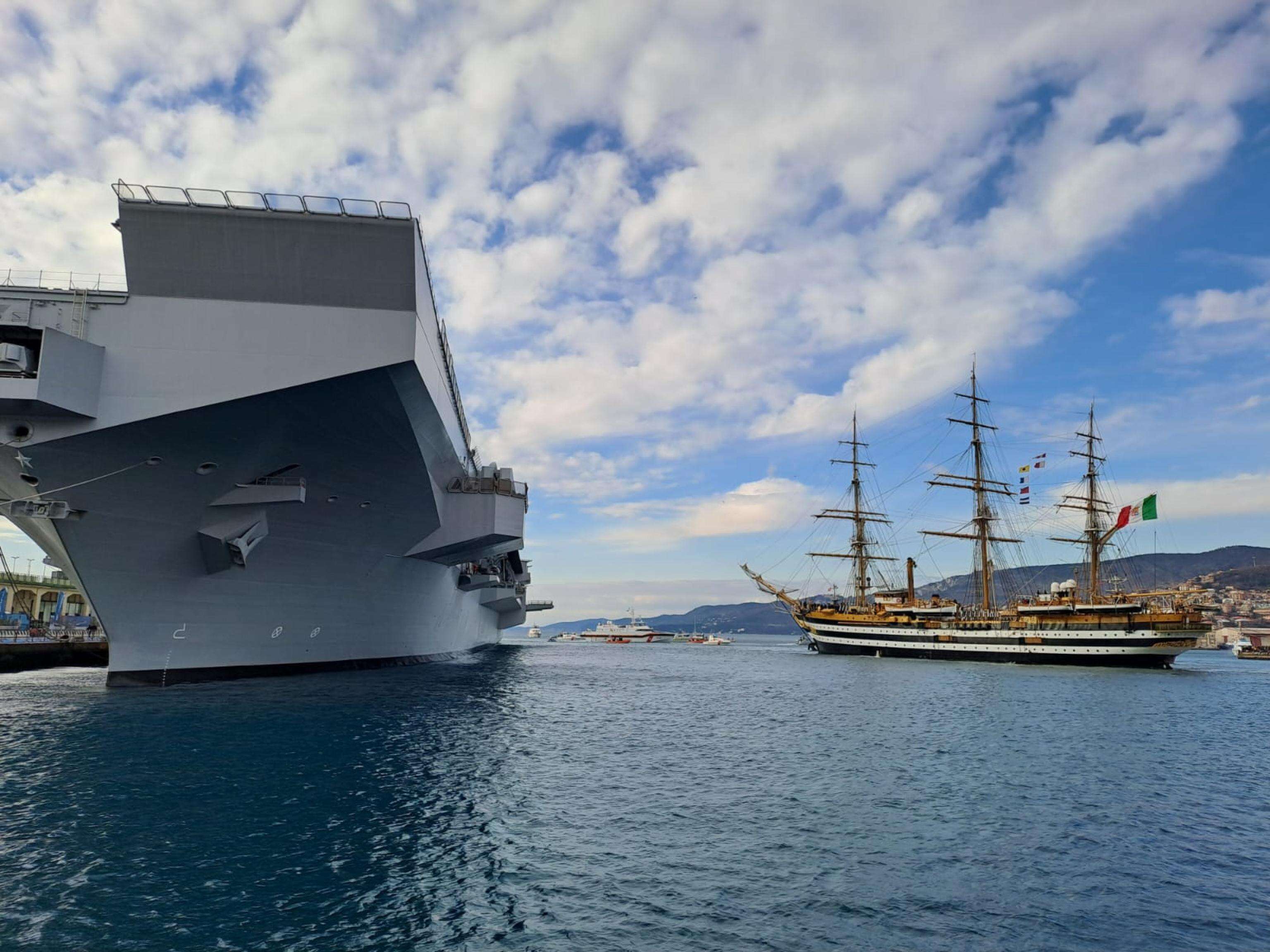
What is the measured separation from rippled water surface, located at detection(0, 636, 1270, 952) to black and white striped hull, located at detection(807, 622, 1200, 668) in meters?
34.4

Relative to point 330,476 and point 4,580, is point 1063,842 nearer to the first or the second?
point 330,476

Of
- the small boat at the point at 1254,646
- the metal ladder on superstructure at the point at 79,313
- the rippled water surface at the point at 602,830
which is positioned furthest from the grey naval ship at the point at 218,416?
the small boat at the point at 1254,646

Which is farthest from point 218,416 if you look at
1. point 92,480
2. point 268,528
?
point 268,528

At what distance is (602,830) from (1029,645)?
55.6 m

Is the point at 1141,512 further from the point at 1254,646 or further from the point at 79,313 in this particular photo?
the point at 1254,646

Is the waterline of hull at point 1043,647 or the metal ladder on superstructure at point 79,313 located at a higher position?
the metal ladder on superstructure at point 79,313

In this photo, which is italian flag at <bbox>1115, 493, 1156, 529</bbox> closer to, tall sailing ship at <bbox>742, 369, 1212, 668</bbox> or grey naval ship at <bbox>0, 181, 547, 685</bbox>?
tall sailing ship at <bbox>742, 369, 1212, 668</bbox>

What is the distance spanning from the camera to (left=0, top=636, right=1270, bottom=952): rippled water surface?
761 centimetres

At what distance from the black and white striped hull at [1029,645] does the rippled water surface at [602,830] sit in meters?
34.4

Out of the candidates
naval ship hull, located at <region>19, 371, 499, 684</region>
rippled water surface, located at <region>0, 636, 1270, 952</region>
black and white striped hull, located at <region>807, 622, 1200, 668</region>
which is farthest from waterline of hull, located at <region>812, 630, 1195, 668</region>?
naval ship hull, located at <region>19, 371, 499, 684</region>

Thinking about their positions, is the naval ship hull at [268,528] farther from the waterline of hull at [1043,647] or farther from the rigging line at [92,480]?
the waterline of hull at [1043,647]

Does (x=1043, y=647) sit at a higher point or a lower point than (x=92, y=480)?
lower

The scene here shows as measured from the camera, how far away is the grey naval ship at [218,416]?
1714 cm

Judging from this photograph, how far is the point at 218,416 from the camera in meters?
18.0
